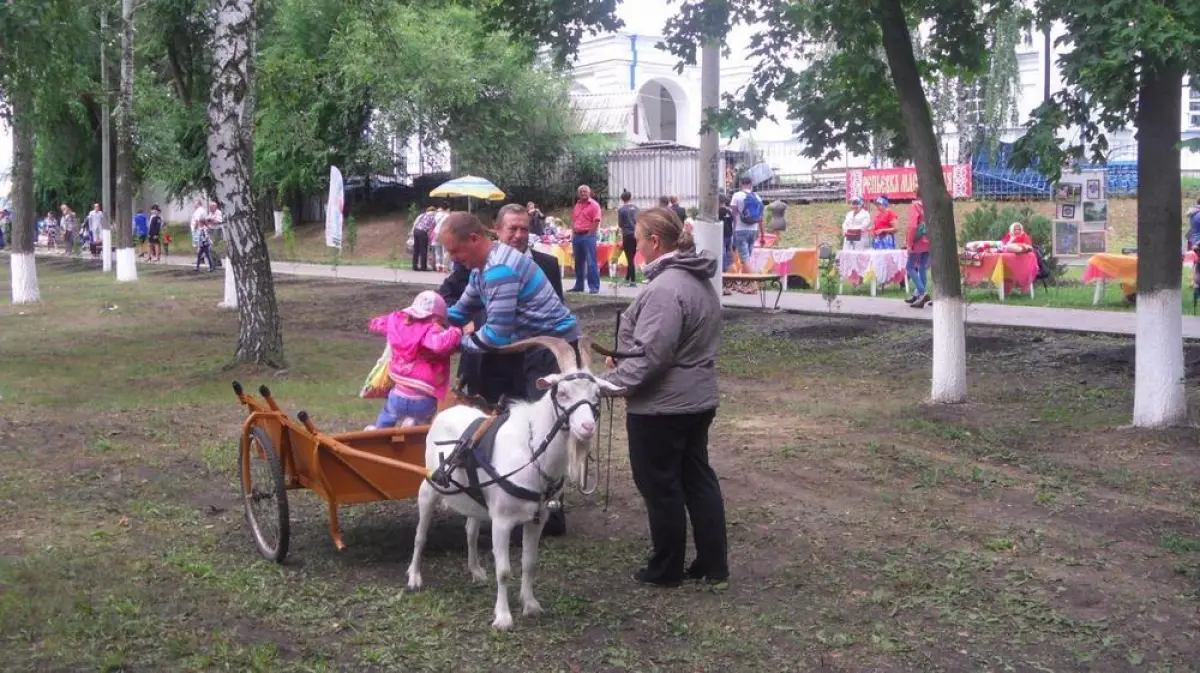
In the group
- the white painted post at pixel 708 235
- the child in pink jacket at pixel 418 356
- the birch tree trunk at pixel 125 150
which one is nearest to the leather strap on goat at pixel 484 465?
the child in pink jacket at pixel 418 356

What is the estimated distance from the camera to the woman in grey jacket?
18.9 ft

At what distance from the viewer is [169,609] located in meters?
5.90

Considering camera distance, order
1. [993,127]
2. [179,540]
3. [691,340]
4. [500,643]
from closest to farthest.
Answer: [500,643] → [691,340] → [179,540] → [993,127]

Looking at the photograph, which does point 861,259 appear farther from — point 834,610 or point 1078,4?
point 834,610

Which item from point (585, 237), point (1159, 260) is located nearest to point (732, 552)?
point (1159, 260)

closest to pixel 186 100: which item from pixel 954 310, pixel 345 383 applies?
pixel 345 383

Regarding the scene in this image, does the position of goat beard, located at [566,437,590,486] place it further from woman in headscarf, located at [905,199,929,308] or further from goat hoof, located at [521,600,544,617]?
woman in headscarf, located at [905,199,929,308]

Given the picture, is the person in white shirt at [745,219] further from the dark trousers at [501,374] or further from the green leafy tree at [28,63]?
the dark trousers at [501,374]

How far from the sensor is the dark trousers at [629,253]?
21.7 m

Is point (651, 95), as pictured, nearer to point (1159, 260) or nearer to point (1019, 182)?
point (1019, 182)

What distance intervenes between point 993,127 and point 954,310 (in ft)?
105

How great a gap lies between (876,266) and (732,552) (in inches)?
566

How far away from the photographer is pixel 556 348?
5609mm

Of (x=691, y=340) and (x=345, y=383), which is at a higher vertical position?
(x=691, y=340)
